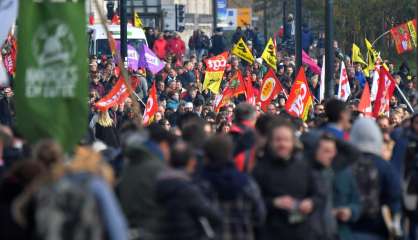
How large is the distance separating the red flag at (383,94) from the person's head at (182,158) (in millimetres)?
11200

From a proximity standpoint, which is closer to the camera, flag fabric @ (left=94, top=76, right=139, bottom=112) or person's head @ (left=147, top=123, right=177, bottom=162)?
person's head @ (left=147, top=123, right=177, bottom=162)

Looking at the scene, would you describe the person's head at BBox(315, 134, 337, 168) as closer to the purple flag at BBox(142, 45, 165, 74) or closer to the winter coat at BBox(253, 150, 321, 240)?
the winter coat at BBox(253, 150, 321, 240)

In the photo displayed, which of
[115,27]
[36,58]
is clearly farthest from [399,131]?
[115,27]

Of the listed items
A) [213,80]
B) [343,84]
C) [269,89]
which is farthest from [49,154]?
[213,80]

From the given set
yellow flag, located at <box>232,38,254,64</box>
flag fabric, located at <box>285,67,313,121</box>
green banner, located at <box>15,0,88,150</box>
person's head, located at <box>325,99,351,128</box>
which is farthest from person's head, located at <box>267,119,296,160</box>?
yellow flag, located at <box>232,38,254,64</box>

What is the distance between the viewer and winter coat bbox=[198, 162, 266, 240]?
480 inches

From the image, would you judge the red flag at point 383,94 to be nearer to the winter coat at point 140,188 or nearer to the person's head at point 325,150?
the person's head at point 325,150

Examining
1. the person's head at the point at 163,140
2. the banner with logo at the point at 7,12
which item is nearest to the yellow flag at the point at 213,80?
the banner with logo at the point at 7,12

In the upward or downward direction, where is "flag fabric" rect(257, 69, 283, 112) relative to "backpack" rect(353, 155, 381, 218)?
downward

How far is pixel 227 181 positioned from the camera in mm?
12242

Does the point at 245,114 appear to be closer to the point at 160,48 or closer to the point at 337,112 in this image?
the point at 337,112

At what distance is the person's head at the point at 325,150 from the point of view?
13000mm

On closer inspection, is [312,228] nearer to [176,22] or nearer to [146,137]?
[146,137]

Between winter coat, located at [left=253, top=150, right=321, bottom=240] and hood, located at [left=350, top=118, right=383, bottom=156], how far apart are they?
3.42 ft
